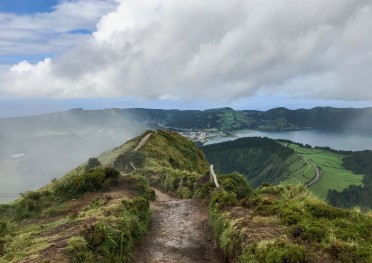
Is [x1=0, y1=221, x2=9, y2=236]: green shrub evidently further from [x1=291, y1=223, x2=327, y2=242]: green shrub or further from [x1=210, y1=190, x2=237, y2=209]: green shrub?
[x1=291, y1=223, x2=327, y2=242]: green shrub

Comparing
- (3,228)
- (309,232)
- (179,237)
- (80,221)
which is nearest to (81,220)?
(80,221)

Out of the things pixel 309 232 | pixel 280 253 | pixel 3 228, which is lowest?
pixel 3 228

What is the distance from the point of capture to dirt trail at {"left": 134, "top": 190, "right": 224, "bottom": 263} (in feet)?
49.3

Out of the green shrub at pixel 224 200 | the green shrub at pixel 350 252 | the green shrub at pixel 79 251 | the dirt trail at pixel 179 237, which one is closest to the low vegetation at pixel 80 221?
the green shrub at pixel 79 251

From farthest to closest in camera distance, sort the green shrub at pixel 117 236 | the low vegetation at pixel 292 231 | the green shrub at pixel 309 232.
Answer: the green shrub at pixel 117 236 → the green shrub at pixel 309 232 → the low vegetation at pixel 292 231

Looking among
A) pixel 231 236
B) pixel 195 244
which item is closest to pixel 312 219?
pixel 231 236

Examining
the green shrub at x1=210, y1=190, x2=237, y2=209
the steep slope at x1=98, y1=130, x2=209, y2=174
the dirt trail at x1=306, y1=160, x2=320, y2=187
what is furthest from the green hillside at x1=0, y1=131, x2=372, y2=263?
the dirt trail at x1=306, y1=160, x2=320, y2=187

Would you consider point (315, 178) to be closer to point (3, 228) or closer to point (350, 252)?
point (3, 228)

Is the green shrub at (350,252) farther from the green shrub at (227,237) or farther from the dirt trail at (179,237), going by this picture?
the dirt trail at (179,237)

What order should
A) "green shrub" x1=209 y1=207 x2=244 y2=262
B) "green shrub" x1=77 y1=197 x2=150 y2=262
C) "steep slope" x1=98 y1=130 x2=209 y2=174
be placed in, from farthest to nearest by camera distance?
1. "steep slope" x1=98 y1=130 x2=209 y2=174
2. "green shrub" x1=209 y1=207 x2=244 y2=262
3. "green shrub" x1=77 y1=197 x2=150 y2=262

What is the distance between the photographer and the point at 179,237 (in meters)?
17.5

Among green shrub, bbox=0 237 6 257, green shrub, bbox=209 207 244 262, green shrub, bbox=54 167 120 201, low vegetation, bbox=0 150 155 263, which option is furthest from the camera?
green shrub, bbox=54 167 120 201

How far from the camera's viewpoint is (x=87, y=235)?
44.3ft

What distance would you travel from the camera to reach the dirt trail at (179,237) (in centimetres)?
1501
